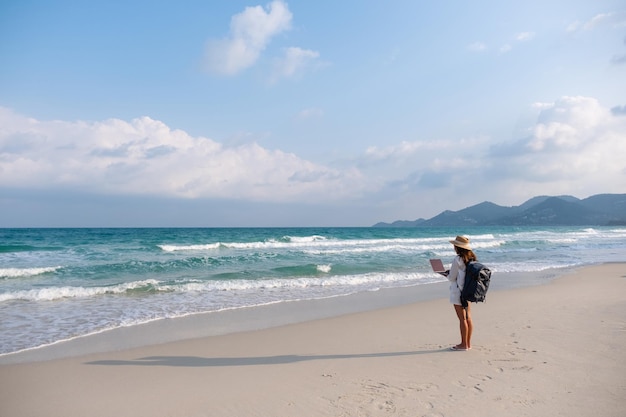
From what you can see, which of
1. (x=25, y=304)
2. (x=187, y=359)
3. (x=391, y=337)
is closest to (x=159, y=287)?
(x=25, y=304)

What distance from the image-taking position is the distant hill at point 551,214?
13412 centimetres

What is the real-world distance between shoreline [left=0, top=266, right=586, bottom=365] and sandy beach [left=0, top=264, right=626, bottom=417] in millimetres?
436

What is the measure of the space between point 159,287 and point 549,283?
12231 millimetres

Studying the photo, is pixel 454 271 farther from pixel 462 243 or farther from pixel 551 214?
pixel 551 214

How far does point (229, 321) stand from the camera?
28.6 ft

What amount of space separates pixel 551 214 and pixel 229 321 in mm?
150540

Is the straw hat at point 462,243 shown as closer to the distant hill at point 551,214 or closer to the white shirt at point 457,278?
the white shirt at point 457,278

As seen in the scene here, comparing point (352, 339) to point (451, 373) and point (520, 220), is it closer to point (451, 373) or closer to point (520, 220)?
point (451, 373)

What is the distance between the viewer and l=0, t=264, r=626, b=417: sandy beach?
4207mm

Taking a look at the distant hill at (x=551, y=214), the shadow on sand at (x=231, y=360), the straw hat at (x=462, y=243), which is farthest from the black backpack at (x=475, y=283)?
the distant hill at (x=551, y=214)

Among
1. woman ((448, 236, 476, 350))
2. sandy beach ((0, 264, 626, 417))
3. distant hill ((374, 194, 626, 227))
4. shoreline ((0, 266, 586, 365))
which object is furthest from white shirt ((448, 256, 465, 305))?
distant hill ((374, 194, 626, 227))

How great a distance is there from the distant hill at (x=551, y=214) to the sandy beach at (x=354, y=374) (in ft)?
458

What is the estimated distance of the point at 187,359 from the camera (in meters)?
6.03

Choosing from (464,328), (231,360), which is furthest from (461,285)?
(231,360)
